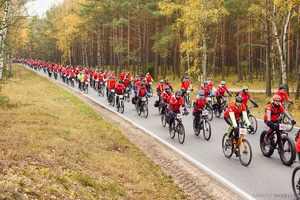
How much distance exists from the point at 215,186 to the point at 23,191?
15.0 ft

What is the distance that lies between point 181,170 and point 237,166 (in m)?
1.64

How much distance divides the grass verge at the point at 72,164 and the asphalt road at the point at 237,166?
4.49ft

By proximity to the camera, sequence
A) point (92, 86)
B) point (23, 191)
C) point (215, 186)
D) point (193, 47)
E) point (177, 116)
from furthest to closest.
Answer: point (92, 86)
point (193, 47)
point (177, 116)
point (215, 186)
point (23, 191)

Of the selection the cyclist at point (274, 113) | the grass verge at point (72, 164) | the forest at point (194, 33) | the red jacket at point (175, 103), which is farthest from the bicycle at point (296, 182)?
the forest at point (194, 33)

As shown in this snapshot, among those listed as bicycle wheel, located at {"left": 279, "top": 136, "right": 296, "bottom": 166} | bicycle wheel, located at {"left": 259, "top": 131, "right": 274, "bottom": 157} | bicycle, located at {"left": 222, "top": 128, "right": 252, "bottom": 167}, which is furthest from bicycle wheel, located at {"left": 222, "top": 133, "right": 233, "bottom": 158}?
bicycle wheel, located at {"left": 279, "top": 136, "right": 296, "bottom": 166}

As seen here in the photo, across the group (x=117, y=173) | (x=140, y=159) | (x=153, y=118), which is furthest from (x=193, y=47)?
(x=117, y=173)

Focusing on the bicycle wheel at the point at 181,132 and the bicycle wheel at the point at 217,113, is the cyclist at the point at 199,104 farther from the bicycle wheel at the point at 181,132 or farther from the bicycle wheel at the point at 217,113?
the bicycle wheel at the point at 217,113

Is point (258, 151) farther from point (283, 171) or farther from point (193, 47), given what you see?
point (193, 47)

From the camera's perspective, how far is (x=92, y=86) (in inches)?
1409

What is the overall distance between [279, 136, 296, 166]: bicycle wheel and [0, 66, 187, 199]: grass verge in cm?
341

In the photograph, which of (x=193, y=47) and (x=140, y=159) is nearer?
(x=140, y=159)

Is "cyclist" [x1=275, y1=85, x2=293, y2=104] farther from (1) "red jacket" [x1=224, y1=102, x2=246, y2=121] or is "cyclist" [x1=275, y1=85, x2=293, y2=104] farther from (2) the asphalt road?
(1) "red jacket" [x1=224, y1=102, x2=246, y2=121]

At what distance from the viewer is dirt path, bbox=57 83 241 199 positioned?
785cm

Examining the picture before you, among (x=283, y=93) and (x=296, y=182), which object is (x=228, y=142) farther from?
(x=283, y=93)
